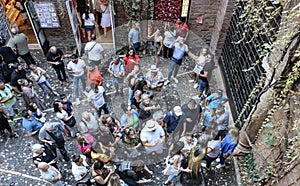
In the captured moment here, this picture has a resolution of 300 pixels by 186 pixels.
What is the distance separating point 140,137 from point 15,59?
475cm

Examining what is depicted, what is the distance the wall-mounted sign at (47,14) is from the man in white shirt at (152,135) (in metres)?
5.50

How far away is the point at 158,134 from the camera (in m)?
6.95

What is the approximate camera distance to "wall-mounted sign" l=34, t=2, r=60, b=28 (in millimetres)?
9672

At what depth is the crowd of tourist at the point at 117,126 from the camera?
6410mm

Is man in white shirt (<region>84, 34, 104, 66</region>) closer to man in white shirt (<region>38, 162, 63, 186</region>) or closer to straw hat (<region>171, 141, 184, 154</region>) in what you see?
man in white shirt (<region>38, 162, 63, 186</region>)

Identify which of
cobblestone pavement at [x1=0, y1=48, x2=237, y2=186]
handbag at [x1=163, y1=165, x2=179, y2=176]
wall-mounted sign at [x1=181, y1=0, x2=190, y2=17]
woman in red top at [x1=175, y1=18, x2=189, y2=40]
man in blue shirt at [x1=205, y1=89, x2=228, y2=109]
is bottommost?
cobblestone pavement at [x1=0, y1=48, x2=237, y2=186]

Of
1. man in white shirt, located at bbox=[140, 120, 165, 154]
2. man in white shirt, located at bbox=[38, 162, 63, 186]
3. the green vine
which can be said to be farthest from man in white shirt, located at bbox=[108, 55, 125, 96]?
man in white shirt, located at bbox=[38, 162, 63, 186]

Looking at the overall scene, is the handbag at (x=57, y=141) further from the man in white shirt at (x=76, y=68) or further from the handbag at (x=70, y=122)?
the man in white shirt at (x=76, y=68)

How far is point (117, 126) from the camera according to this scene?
7238 mm

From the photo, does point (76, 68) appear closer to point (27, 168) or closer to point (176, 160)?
point (27, 168)

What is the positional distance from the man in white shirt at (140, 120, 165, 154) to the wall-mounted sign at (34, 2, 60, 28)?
550cm

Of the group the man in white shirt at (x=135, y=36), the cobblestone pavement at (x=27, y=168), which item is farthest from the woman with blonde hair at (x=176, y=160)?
the man in white shirt at (x=135, y=36)

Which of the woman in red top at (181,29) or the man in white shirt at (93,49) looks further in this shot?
the woman in red top at (181,29)

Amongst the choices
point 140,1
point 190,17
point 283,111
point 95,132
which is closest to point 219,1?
point 190,17
